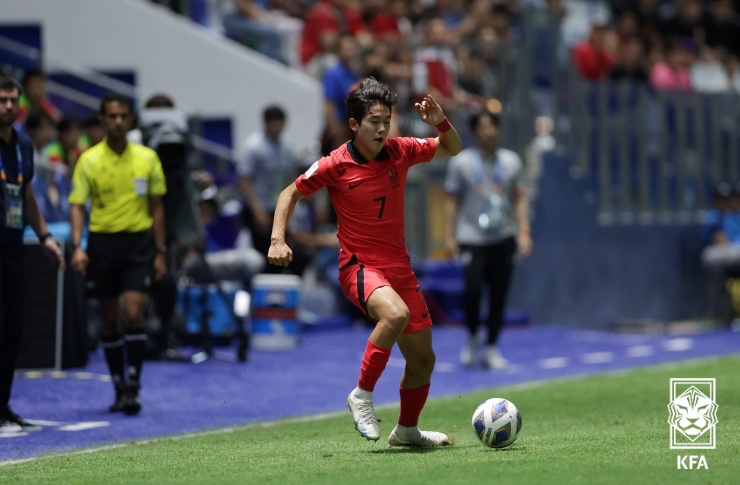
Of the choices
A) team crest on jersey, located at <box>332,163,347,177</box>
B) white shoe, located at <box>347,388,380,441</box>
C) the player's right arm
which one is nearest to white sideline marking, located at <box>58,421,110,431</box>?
the player's right arm

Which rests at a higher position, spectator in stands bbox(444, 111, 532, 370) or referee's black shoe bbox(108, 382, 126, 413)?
spectator in stands bbox(444, 111, 532, 370)

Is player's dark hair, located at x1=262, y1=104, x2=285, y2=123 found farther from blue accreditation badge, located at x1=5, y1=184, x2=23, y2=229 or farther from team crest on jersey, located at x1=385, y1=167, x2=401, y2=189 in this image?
team crest on jersey, located at x1=385, y1=167, x2=401, y2=189

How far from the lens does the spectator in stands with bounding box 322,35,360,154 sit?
1798 cm

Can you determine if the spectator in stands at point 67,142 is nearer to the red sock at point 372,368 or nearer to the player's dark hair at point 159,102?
the player's dark hair at point 159,102

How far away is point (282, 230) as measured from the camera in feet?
27.7

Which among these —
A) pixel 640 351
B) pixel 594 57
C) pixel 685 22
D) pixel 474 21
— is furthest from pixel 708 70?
pixel 640 351

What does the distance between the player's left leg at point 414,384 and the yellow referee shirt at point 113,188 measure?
3.63 metres

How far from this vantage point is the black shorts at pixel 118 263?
37.2 ft

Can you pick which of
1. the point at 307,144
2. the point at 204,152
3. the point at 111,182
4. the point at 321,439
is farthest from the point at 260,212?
the point at 321,439

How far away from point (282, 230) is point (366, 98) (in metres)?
0.94

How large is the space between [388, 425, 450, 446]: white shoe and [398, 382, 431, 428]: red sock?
39 mm

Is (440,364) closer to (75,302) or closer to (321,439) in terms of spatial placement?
(75,302)

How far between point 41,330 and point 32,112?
427 centimetres

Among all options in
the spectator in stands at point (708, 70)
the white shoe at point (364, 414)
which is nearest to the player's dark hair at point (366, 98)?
the white shoe at point (364, 414)
